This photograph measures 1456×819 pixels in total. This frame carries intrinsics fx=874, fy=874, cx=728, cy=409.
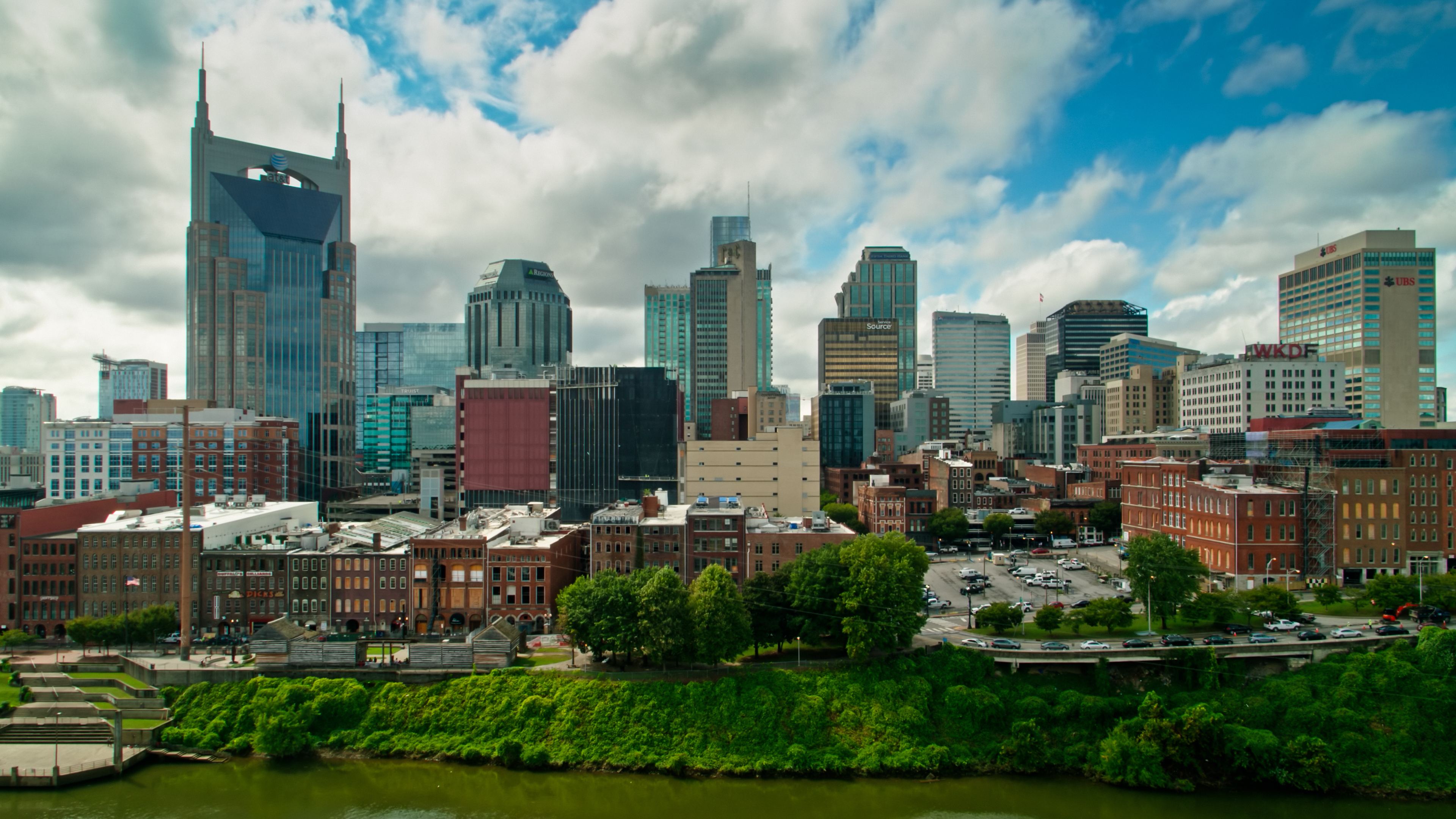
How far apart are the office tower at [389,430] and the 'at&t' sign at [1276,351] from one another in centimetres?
14571

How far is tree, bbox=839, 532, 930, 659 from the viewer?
53.6m

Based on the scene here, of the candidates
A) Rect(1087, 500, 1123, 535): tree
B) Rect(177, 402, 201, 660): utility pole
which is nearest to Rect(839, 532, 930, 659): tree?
Rect(177, 402, 201, 660): utility pole

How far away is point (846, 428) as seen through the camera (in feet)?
520

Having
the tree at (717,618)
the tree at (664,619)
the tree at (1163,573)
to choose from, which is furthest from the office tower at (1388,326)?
the tree at (664,619)

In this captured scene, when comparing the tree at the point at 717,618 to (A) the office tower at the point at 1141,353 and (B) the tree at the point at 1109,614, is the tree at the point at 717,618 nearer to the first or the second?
(B) the tree at the point at 1109,614

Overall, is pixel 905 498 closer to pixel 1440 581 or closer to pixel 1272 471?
pixel 1272 471

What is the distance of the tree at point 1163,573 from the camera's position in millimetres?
58531

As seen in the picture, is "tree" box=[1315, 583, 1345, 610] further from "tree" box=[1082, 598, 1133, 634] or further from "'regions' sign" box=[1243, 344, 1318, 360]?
"'regions' sign" box=[1243, 344, 1318, 360]

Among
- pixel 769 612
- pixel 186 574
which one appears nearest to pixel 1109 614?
pixel 769 612

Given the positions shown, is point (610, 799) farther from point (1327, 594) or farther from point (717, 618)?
point (1327, 594)

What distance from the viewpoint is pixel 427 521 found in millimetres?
85875

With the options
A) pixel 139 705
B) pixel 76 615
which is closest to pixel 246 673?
pixel 139 705

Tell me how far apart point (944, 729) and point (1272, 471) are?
4538 centimetres

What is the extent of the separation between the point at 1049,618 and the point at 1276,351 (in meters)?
92.8
